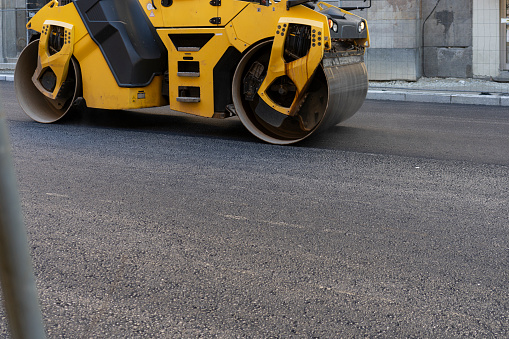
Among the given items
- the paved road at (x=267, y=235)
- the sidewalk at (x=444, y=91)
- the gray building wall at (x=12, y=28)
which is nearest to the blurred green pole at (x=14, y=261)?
the paved road at (x=267, y=235)

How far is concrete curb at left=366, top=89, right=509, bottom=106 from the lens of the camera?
12.1 metres

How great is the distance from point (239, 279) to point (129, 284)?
59 cm

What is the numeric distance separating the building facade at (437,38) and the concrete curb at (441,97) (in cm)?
190

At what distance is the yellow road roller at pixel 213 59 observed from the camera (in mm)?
7414

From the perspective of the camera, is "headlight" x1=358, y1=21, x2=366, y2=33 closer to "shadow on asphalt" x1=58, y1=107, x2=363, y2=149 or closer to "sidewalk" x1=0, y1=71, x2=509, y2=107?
"shadow on asphalt" x1=58, y1=107, x2=363, y2=149

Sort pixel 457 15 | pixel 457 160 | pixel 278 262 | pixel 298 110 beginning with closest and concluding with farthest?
pixel 278 262 → pixel 457 160 → pixel 298 110 → pixel 457 15

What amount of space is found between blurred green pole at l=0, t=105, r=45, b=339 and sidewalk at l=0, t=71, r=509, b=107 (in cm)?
1171

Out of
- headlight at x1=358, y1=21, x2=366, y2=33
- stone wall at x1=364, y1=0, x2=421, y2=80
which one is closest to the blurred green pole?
headlight at x1=358, y1=21, x2=366, y2=33

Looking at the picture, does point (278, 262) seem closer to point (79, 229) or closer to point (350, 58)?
point (79, 229)

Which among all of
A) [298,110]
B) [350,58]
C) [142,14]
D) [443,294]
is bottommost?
[443,294]

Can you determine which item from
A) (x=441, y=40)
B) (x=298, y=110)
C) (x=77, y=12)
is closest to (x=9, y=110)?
(x=77, y=12)

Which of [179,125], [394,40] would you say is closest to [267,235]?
[179,125]

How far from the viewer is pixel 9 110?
10.5 metres

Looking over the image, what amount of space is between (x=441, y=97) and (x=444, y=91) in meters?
0.98
